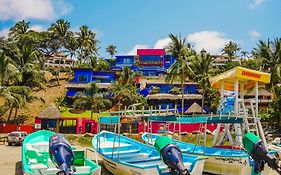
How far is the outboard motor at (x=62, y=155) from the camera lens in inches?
411

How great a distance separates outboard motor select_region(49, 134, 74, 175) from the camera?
10.4 metres

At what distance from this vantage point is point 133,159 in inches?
675

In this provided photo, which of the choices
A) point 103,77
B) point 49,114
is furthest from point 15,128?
point 103,77

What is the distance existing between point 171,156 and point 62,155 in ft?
12.0

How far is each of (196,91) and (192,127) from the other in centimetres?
1833

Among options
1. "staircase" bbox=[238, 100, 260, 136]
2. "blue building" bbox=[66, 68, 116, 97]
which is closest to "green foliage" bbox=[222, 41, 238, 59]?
"blue building" bbox=[66, 68, 116, 97]

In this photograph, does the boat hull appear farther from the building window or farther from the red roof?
the red roof

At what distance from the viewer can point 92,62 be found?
6438 centimetres

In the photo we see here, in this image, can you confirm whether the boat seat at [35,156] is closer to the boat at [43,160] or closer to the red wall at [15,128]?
the boat at [43,160]

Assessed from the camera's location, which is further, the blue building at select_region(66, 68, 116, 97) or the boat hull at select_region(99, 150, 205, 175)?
the blue building at select_region(66, 68, 116, 97)

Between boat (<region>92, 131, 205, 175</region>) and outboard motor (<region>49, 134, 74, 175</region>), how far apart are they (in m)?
3.23

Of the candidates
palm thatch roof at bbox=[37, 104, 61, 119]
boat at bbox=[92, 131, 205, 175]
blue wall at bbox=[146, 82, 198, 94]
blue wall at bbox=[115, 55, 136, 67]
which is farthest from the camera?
blue wall at bbox=[115, 55, 136, 67]

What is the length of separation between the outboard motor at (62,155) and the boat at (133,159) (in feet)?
10.6

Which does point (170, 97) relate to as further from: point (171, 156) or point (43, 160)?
point (171, 156)
